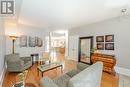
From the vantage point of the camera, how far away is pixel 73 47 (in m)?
7.93

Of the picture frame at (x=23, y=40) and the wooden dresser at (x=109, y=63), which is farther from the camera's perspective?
the picture frame at (x=23, y=40)

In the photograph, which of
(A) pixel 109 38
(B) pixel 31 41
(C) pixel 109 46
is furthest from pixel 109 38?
(B) pixel 31 41

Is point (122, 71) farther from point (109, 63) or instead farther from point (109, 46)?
point (109, 46)

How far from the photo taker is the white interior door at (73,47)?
7.62 m

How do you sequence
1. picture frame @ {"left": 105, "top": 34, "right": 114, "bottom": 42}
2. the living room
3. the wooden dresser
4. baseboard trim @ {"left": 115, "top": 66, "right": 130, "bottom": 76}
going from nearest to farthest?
the living room, baseboard trim @ {"left": 115, "top": 66, "right": 130, "bottom": 76}, the wooden dresser, picture frame @ {"left": 105, "top": 34, "right": 114, "bottom": 42}

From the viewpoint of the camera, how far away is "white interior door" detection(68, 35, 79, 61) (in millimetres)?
7621

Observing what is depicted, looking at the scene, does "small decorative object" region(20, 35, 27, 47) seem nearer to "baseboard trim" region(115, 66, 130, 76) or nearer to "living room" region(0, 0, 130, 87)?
"living room" region(0, 0, 130, 87)

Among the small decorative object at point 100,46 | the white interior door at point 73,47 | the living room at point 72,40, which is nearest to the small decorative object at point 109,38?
the living room at point 72,40

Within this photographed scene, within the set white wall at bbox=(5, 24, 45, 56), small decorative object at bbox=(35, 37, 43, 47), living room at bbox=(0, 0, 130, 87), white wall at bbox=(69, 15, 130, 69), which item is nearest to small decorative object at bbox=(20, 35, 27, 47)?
living room at bbox=(0, 0, 130, 87)

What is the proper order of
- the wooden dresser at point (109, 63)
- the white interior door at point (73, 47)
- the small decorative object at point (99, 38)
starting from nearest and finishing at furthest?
1. the wooden dresser at point (109, 63)
2. the small decorative object at point (99, 38)
3. the white interior door at point (73, 47)

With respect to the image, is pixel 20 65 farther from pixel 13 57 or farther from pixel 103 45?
pixel 103 45

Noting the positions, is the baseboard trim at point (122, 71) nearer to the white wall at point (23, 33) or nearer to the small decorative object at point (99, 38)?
the small decorative object at point (99, 38)

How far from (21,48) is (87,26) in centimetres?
431

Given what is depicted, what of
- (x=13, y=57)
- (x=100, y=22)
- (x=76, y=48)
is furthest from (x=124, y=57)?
(x=13, y=57)
